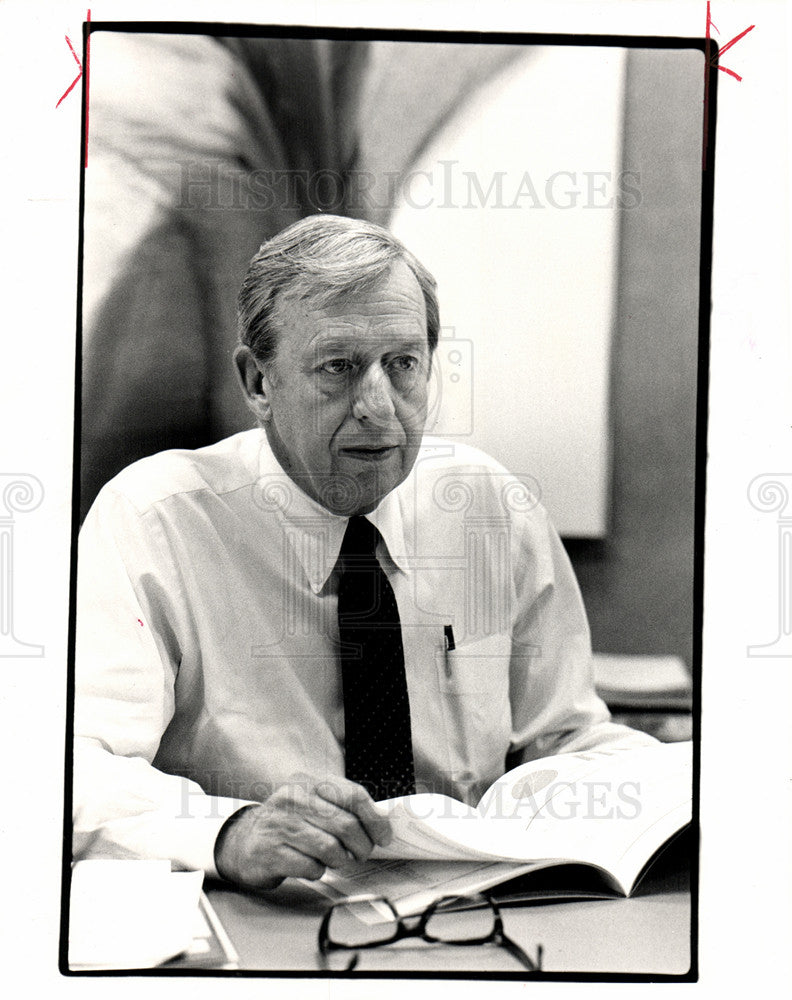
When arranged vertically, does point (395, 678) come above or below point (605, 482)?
below

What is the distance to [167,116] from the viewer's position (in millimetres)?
1313

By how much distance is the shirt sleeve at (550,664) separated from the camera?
1323 millimetres

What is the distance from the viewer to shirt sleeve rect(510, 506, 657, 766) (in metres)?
1.32

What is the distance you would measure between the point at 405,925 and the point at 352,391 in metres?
0.76

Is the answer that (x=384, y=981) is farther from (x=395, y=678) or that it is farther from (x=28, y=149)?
(x=28, y=149)

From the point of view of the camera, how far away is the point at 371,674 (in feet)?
4.28

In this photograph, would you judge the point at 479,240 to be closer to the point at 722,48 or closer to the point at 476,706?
the point at 722,48

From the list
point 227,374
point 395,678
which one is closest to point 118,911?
point 395,678

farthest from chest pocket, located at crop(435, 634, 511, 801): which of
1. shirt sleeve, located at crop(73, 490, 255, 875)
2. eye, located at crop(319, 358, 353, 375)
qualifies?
eye, located at crop(319, 358, 353, 375)

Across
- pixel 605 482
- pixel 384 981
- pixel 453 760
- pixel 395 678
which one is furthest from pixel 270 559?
pixel 384 981

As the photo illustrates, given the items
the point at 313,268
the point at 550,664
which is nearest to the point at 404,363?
the point at 313,268

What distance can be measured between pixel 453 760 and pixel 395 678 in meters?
0.14

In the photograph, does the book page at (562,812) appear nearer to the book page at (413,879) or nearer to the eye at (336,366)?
the book page at (413,879)

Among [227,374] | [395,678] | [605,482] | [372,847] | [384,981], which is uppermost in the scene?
[227,374]
